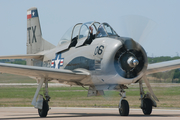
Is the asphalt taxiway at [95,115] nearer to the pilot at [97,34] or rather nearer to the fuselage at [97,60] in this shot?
the fuselage at [97,60]

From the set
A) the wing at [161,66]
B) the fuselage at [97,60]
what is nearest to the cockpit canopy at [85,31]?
the fuselage at [97,60]

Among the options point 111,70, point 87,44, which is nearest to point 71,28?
point 87,44

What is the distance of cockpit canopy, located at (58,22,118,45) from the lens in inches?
508

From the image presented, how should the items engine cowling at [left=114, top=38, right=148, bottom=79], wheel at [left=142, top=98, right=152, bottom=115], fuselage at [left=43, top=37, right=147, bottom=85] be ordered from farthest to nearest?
wheel at [left=142, top=98, right=152, bottom=115]
fuselage at [left=43, top=37, right=147, bottom=85]
engine cowling at [left=114, top=38, right=148, bottom=79]

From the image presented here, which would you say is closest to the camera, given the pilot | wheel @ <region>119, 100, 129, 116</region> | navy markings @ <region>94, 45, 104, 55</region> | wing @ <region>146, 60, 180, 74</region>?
wheel @ <region>119, 100, 129, 116</region>

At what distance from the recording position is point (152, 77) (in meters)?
13.7

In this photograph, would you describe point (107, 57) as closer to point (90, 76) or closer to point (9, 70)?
point (90, 76)

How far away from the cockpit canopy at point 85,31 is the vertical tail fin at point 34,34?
406 centimetres

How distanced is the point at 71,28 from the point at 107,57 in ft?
11.0

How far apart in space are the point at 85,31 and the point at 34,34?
6.44 metres

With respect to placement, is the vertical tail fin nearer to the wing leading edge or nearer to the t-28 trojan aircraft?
the t-28 trojan aircraft

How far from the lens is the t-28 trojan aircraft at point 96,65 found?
11633 mm

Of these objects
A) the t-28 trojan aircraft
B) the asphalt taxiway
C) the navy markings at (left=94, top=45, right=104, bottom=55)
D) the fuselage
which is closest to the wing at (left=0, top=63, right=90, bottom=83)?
the t-28 trojan aircraft

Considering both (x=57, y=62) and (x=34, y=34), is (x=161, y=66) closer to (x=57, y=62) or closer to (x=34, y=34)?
(x=57, y=62)
